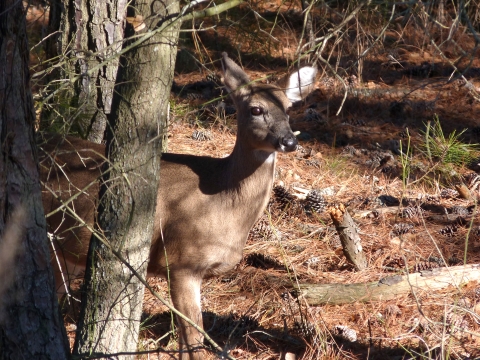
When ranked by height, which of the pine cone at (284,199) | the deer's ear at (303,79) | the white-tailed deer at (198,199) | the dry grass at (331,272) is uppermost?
the deer's ear at (303,79)

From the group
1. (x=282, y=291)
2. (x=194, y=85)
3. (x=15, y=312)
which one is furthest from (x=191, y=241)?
(x=194, y=85)

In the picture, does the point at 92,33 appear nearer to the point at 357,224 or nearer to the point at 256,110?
the point at 256,110

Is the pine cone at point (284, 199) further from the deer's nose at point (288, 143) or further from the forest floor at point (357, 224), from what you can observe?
the deer's nose at point (288, 143)

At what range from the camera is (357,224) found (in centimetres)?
621

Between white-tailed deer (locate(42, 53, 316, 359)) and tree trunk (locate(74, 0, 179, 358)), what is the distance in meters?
0.99

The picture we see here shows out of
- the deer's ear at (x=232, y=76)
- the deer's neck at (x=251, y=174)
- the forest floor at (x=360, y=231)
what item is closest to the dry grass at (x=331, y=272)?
the forest floor at (x=360, y=231)

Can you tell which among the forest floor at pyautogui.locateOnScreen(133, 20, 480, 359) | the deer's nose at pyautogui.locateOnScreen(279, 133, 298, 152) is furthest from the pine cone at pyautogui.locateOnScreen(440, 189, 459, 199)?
the deer's nose at pyautogui.locateOnScreen(279, 133, 298, 152)

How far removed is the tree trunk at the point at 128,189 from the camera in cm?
343

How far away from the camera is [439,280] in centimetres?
505

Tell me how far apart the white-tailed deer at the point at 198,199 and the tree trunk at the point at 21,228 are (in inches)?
62.9

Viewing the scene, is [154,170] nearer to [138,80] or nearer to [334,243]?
[138,80]

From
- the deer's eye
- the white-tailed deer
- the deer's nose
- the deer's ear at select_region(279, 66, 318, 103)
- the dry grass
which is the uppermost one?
the deer's ear at select_region(279, 66, 318, 103)

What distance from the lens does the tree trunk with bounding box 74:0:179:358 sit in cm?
343

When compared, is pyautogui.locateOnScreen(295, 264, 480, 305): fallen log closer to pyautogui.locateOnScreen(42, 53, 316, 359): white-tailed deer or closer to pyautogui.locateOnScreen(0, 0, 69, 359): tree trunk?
pyautogui.locateOnScreen(42, 53, 316, 359): white-tailed deer
